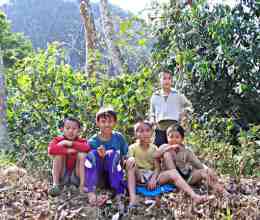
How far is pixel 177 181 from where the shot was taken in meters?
4.58

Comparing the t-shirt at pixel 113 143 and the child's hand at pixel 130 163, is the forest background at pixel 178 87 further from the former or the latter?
the child's hand at pixel 130 163

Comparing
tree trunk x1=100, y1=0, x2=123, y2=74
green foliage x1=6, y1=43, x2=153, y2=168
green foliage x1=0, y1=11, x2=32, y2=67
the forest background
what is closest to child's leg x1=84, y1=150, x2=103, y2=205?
the forest background

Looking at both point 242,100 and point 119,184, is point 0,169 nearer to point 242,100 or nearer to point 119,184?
point 119,184

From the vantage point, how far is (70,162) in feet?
15.3

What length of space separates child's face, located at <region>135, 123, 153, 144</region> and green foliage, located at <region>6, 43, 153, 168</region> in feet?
8.18

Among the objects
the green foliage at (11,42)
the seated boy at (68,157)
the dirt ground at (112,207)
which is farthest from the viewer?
the green foliage at (11,42)

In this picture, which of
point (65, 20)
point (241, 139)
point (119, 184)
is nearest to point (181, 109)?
point (119, 184)

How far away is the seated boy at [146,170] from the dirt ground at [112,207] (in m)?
0.10

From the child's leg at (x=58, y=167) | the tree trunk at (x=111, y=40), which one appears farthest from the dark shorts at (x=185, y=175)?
the tree trunk at (x=111, y=40)

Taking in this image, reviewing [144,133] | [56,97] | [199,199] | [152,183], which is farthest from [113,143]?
[56,97]

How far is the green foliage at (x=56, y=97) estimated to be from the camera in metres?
7.28

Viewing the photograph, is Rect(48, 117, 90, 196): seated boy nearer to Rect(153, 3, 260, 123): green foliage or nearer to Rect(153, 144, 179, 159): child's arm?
Rect(153, 144, 179, 159): child's arm

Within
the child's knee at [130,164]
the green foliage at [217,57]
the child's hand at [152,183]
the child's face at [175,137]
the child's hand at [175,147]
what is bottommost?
the child's hand at [152,183]

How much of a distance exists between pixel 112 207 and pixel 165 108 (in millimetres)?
1341
